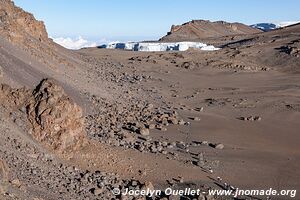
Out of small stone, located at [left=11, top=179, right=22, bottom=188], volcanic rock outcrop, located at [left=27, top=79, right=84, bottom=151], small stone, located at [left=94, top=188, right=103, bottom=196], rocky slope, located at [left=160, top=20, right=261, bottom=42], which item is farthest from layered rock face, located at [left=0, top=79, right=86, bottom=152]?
rocky slope, located at [left=160, top=20, right=261, bottom=42]

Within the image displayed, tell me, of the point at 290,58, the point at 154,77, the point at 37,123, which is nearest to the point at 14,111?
the point at 37,123

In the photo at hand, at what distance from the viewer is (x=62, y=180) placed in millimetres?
11000

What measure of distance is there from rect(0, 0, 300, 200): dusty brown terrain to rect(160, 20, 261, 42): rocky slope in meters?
32.7

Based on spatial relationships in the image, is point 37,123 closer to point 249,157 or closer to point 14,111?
point 14,111

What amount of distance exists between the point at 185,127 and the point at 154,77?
12825mm

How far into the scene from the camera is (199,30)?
66.6 m

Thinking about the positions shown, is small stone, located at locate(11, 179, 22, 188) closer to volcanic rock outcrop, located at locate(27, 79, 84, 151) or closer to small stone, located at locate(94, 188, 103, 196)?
small stone, located at locate(94, 188, 103, 196)

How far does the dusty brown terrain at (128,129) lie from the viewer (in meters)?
11.5

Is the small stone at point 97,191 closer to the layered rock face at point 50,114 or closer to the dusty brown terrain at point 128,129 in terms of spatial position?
the dusty brown terrain at point 128,129

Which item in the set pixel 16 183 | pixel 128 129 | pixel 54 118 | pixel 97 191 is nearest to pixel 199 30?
pixel 128 129

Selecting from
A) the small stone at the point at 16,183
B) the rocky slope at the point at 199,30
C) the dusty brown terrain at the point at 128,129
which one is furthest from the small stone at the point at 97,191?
the rocky slope at the point at 199,30

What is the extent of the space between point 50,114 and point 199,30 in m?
55.6

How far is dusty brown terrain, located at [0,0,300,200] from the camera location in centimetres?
1150

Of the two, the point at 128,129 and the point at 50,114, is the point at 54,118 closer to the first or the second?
the point at 50,114
